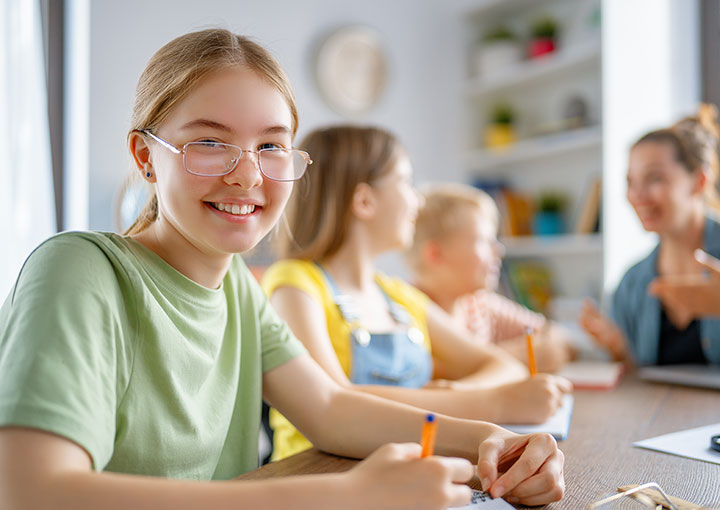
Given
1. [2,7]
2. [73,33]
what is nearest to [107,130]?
[73,33]

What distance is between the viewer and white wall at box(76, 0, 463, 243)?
2.33m

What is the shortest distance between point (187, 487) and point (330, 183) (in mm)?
978

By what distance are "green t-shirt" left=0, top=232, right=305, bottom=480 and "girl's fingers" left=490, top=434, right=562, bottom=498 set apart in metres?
0.37

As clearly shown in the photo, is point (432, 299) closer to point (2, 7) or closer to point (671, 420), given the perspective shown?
point (671, 420)

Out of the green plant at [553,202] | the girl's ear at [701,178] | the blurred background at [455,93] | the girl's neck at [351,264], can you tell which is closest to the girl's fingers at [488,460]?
the girl's neck at [351,264]

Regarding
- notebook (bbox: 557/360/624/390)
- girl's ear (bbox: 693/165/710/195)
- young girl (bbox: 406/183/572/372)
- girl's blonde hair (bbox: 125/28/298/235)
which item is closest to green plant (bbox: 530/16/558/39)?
Answer: young girl (bbox: 406/183/572/372)

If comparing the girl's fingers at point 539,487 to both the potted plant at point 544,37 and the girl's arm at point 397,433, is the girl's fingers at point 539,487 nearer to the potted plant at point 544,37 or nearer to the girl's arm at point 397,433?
the girl's arm at point 397,433

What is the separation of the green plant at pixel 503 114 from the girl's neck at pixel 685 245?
6.23ft

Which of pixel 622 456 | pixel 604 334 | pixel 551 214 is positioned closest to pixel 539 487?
pixel 622 456

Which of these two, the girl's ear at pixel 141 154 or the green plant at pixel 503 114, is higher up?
the green plant at pixel 503 114

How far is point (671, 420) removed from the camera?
1092 mm

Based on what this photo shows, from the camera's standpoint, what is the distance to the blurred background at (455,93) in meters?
2.25

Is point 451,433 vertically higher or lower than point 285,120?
lower

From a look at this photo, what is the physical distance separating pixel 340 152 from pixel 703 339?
1.09 metres
